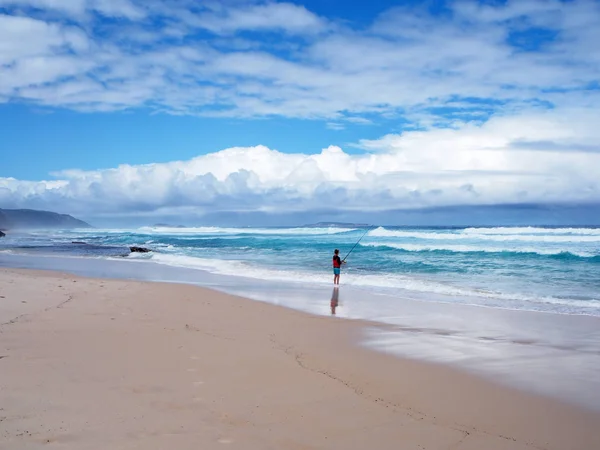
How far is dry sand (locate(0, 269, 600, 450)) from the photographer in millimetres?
3883

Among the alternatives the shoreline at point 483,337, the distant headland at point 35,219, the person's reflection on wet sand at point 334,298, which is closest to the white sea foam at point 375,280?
the person's reflection on wet sand at point 334,298

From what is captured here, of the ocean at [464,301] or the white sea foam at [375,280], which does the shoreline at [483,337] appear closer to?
the ocean at [464,301]

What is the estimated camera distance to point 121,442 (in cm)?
364

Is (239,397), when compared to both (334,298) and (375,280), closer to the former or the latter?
(334,298)

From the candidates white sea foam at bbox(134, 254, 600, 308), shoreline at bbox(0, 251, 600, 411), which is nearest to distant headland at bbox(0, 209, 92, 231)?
white sea foam at bbox(134, 254, 600, 308)

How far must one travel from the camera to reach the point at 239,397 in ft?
15.5

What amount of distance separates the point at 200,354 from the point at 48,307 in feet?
14.7

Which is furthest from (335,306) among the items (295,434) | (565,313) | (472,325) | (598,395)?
(295,434)

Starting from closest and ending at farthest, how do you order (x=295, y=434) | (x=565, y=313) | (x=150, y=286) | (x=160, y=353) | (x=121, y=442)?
(x=121, y=442) < (x=295, y=434) < (x=160, y=353) < (x=565, y=313) < (x=150, y=286)

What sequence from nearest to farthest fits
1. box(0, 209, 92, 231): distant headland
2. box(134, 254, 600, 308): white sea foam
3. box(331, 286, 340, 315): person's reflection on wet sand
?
box(331, 286, 340, 315): person's reflection on wet sand < box(134, 254, 600, 308): white sea foam < box(0, 209, 92, 231): distant headland

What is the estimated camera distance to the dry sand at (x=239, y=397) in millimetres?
3883

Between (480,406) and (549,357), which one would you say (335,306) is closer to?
(549,357)

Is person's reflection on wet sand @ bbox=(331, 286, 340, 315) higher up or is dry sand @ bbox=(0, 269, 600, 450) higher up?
dry sand @ bbox=(0, 269, 600, 450)

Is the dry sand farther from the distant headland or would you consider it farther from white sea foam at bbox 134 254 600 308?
the distant headland
